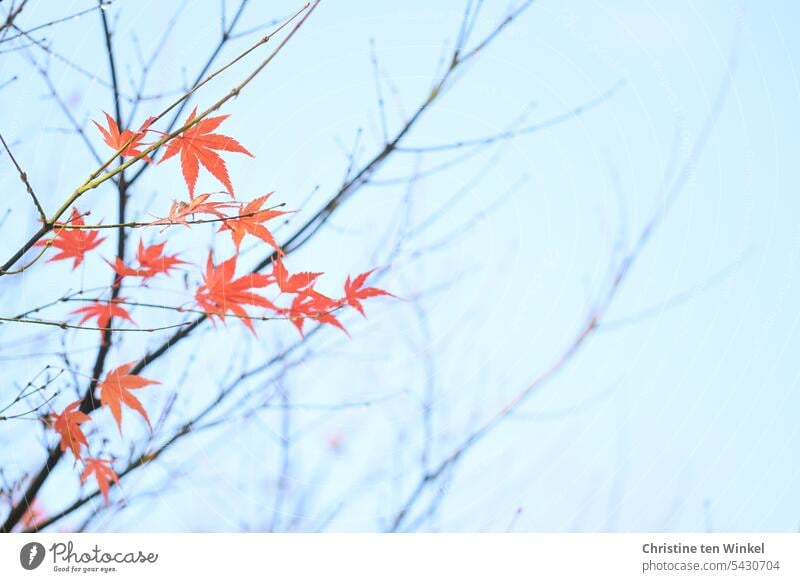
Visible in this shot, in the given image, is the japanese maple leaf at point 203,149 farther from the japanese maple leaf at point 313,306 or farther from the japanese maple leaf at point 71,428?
the japanese maple leaf at point 71,428

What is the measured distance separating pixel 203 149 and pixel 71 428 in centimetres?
60

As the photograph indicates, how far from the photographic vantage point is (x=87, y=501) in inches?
48.3

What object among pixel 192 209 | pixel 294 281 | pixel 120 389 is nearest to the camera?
pixel 192 209

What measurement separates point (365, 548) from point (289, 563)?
0.14 m

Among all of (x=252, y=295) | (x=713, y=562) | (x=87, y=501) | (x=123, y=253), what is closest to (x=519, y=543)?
(x=713, y=562)

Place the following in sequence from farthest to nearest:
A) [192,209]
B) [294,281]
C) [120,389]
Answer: [120,389], [294,281], [192,209]

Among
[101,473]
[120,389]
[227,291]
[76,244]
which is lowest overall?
[101,473]

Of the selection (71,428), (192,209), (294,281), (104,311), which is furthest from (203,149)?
(71,428)

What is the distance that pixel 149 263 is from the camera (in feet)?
3.98

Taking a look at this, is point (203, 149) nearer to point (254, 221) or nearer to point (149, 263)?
point (254, 221)

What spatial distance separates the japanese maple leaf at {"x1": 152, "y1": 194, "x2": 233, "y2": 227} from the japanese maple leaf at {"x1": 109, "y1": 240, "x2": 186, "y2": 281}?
0.23 meters

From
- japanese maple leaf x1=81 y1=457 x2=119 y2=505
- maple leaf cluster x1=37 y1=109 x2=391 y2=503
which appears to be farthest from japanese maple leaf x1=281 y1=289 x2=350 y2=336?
japanese maple leaf x1=81 y1=457 x2=119 y2=505

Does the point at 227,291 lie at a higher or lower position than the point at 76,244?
lower

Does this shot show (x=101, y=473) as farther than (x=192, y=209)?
Yes
